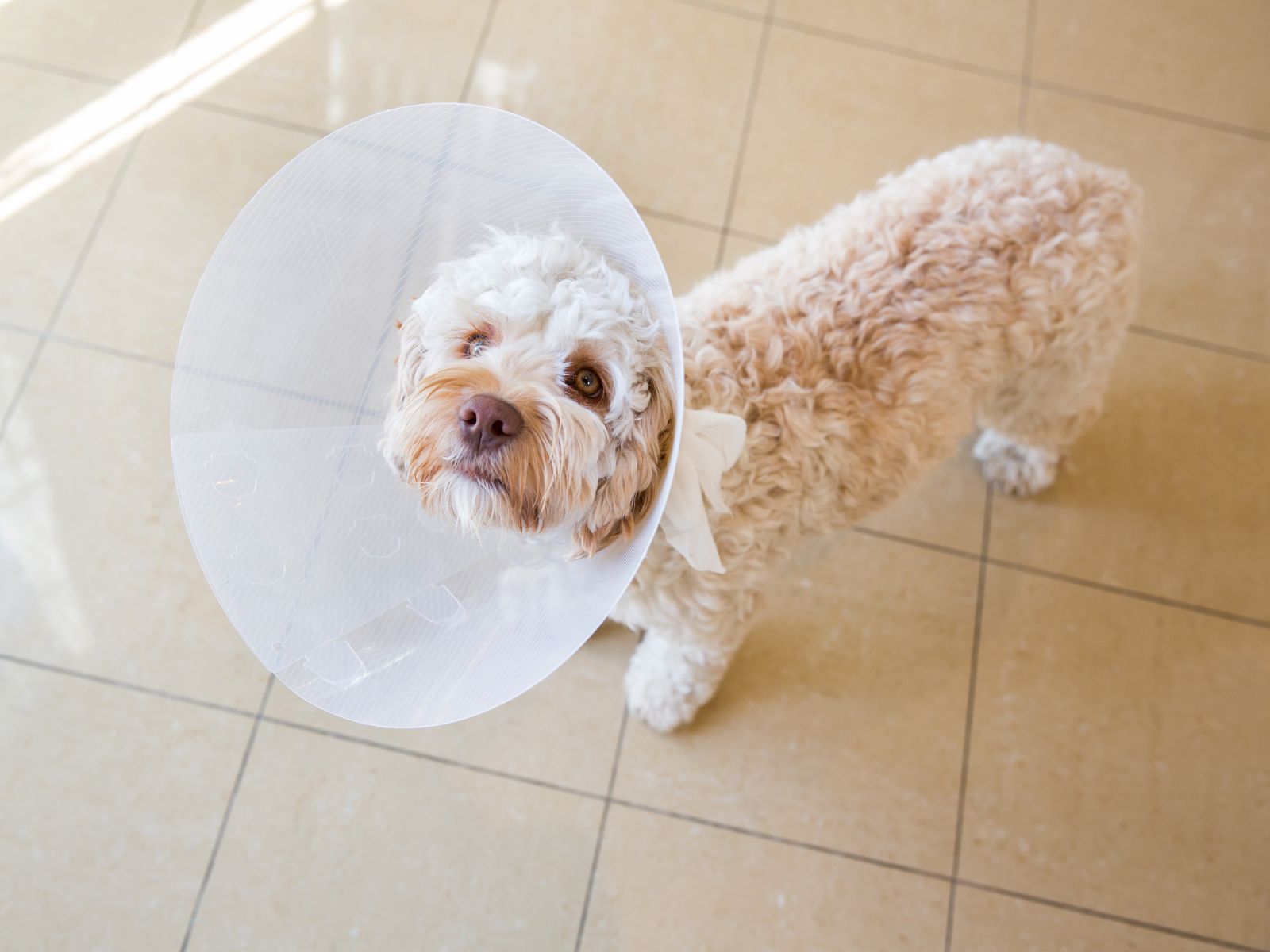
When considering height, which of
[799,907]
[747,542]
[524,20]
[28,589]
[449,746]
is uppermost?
[524,20]

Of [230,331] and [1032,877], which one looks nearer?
[230,331]

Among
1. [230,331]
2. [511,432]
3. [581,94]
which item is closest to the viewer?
[511,432]

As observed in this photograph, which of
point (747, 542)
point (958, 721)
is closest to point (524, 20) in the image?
point (747, 542)

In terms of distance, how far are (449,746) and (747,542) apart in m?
1.08

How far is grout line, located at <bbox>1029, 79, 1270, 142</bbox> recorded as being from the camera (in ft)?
10.1

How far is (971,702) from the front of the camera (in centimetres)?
247

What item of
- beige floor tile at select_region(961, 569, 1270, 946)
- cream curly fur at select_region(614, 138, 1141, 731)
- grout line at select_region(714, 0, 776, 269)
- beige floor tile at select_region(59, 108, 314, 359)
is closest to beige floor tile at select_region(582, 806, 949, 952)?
beige floor tile at select_region(961, 569, 1270, 946)

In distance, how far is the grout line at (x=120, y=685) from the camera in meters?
2.27

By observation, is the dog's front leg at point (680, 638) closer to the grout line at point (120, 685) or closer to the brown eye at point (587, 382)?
the brown eye at point (587, 382)

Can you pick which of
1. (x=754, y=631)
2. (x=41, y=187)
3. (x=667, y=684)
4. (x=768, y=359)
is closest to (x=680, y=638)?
(x=667, y=684)

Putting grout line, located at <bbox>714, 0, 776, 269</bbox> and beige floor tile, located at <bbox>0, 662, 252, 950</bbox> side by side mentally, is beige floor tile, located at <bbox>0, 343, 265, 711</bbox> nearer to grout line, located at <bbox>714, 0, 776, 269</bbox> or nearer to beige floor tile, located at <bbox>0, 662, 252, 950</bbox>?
beige floor tile, located at <bbox>0, 662, 252, 950</bbox>

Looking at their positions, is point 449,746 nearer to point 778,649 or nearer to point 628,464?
point 778,649

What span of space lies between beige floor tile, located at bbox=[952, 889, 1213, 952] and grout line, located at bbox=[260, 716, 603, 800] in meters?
1.02

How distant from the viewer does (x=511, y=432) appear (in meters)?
1.32
